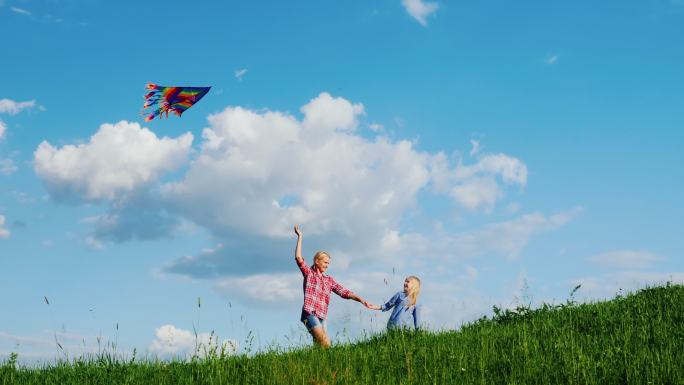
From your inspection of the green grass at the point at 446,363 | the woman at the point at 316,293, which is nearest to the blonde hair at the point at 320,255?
the woman at the point at 316,293

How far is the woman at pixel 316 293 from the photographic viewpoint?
11.9 metres

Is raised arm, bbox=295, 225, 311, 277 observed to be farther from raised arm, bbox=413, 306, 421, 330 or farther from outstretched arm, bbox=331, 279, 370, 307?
raised arm, bbox=413, 306, 421, 330

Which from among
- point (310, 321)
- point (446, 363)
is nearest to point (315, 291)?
point (310, 321)

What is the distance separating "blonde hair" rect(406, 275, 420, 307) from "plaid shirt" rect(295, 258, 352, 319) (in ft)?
4.94

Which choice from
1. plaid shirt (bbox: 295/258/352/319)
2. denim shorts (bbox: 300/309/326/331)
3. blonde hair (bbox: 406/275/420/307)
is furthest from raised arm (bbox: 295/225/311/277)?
blonde hair (bbox: 406/275/420/307)

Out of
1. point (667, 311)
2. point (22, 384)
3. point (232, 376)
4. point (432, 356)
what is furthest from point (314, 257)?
point (667, 311)

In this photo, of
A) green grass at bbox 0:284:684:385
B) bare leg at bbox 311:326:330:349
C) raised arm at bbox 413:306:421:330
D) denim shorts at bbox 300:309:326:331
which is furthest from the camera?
raised arm at bbox 413:306:421:330

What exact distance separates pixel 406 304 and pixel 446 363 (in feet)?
11.0

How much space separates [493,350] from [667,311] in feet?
16.9

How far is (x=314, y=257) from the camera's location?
40.9ft

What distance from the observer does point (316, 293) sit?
12.0 meters

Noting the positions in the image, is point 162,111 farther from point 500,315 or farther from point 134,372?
point 500,315

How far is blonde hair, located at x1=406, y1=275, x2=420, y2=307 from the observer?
12.3 m

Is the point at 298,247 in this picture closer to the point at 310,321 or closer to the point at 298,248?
the point at 298,248
